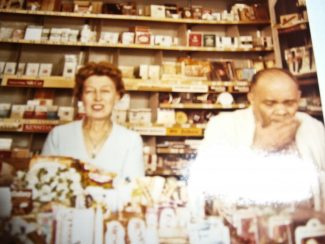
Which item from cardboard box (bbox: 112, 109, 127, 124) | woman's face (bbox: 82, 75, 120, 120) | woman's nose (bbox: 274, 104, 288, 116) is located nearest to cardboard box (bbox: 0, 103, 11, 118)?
woman's face (bbox: 82, 75, 120, 120)

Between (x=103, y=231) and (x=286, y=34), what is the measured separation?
140cm

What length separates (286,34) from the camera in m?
1.83

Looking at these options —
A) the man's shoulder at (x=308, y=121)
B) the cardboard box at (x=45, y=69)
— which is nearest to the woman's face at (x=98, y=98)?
the cardboard box at (x=45, y=69)

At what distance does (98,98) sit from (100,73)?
0.44 ft

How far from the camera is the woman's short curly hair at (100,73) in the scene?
5.36 ft

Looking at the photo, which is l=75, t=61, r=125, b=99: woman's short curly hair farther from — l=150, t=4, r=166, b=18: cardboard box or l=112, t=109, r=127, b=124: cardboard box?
l=150, t=4, r=166, b=18: cardboard box

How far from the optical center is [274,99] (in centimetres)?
166

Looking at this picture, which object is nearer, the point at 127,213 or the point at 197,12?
the point at 127,213

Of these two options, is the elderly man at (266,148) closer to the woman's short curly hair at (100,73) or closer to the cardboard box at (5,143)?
the woman's short curly hair at (100,73)

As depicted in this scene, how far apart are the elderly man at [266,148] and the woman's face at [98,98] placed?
49 centimetres

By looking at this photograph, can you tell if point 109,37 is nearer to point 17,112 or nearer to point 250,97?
point 17,112

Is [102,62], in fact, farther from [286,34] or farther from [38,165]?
[286,34]

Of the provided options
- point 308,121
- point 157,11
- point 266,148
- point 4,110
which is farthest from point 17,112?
point 308,121

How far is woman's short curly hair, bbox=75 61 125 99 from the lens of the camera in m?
1.63
